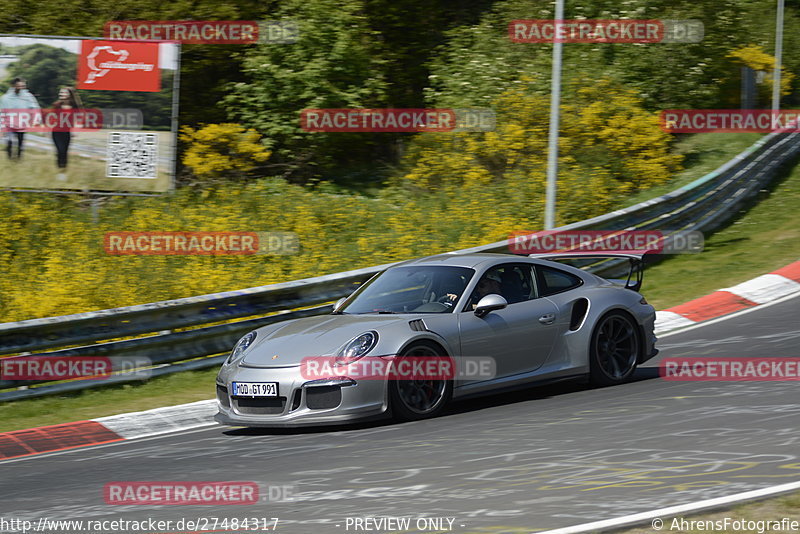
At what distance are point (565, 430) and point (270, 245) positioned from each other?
37.2 feet

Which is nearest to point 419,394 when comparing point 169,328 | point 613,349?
point 613,349

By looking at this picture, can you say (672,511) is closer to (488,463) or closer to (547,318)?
(488,463)

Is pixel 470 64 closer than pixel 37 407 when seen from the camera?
No

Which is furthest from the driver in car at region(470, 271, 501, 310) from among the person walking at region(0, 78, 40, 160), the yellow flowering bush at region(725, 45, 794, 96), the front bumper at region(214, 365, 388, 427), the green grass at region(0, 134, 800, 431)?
the yellow flowering bush at region(725, 45, 794, 96)

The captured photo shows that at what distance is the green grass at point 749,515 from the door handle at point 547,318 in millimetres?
4012

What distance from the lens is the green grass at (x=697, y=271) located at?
10.3 m

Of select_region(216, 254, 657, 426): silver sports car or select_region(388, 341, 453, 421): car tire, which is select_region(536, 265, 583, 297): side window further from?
select_region(388, 341, 453, 421): car tire

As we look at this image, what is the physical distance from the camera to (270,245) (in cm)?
1814

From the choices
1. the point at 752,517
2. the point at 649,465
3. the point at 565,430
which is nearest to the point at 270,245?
the point at 565,430

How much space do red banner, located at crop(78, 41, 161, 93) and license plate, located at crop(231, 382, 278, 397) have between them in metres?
12.9

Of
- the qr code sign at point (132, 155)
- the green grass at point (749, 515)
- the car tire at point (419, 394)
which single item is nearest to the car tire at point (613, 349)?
the car tire at point (419, 394)

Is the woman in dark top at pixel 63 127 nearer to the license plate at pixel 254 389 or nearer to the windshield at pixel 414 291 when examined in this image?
the windshield at pixel 414 291

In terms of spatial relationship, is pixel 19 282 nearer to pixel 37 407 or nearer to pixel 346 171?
pixel 37 407

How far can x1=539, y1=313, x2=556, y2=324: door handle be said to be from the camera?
29.6 feet
